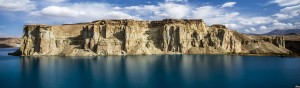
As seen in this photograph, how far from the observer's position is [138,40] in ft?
435

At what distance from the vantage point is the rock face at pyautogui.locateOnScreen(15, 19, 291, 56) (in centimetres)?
12675

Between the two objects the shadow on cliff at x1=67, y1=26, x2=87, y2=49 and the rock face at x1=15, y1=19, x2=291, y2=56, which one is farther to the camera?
the shadow on cliff at x1=67, y1=26, x2=87, y2=49

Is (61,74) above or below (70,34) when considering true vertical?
below

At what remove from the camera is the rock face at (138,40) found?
416 ft

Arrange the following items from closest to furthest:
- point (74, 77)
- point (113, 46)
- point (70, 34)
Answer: point (74, 77), point (113, 46), point (70, 34)

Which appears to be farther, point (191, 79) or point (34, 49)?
point (34, 49)

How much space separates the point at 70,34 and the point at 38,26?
1283 cm

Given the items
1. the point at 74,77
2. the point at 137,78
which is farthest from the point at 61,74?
the point at 137,78

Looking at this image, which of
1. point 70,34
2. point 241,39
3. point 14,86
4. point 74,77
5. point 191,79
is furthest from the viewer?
point 241,39

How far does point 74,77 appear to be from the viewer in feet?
194

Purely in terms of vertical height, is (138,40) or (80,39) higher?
(80,39)

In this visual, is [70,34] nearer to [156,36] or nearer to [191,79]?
[156,36]

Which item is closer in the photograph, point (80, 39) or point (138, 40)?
point (80, 39)

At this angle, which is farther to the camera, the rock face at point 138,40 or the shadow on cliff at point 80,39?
the shadow on cliff at point 80,39
